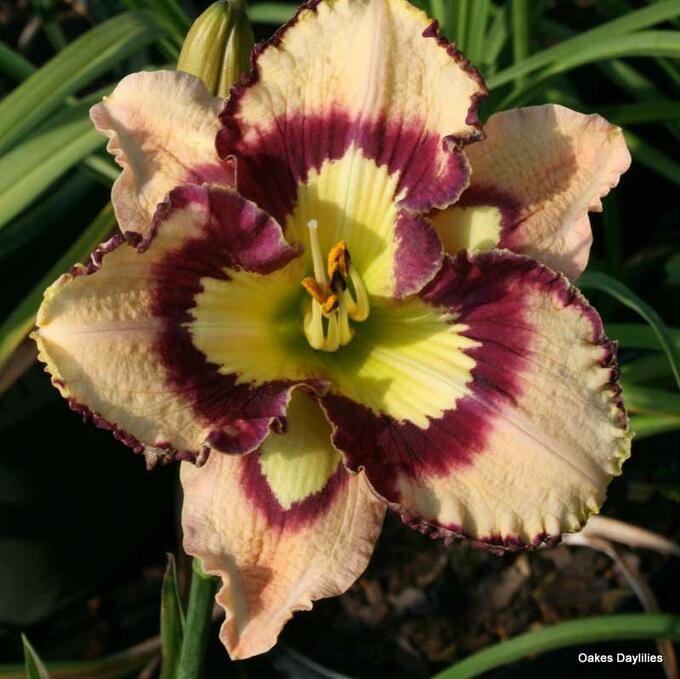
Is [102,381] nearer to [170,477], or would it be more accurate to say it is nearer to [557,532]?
[557,532]

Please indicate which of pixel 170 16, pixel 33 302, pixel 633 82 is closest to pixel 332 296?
pixel 33 302

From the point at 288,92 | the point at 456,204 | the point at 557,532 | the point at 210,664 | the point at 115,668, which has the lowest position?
the point at 210,664

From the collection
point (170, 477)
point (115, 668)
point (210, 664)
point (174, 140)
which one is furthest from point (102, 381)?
point (170, 477)

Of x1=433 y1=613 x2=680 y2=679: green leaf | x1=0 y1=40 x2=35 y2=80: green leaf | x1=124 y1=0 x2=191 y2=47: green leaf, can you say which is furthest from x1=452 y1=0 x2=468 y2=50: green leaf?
x1=433 y1=613 x2=680 y2=679: green leaf

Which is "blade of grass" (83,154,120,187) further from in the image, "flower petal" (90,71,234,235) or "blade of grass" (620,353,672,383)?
"blade of grass" (620,353,672,383)

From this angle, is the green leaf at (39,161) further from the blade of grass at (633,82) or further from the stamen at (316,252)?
the blade of grass at (633,82)

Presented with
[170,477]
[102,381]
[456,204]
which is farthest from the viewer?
[170,477]

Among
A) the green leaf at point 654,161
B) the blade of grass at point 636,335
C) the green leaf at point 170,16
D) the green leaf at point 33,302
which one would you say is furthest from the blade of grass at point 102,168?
the green leaf at point 654,161
